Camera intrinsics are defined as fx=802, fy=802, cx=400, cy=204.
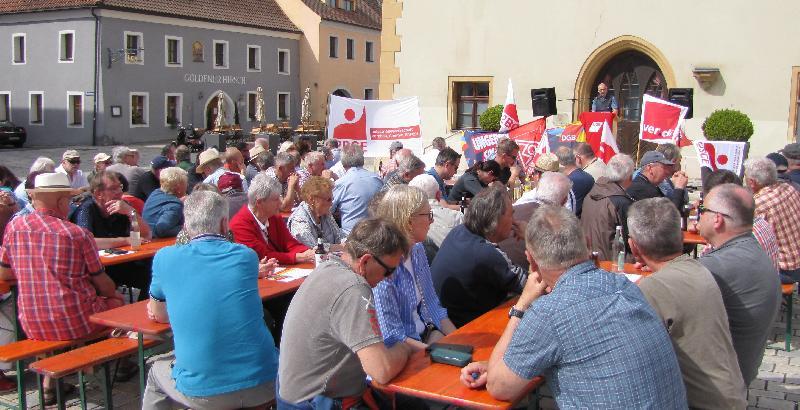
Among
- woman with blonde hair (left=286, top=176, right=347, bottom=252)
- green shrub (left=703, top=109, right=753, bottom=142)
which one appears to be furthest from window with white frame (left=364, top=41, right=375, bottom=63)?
woman with blonde hair (left=286, top=176, right=347, bottom=252)

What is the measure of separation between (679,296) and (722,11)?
1321 cm

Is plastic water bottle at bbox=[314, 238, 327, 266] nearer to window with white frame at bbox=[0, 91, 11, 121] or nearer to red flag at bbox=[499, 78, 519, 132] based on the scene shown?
red flag at bbox=[499, 78, 519, 132]

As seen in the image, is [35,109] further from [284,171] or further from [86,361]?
[86,361]

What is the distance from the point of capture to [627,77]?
1653 cm

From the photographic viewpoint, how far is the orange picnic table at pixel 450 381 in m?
3.02

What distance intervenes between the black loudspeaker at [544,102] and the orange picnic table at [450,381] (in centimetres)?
1180

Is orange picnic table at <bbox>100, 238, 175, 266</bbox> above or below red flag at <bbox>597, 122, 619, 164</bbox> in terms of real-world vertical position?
below

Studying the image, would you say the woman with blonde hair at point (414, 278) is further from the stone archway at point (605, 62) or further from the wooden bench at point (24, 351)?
the stone archway at point (605, 62)

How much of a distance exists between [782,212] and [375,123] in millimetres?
6488

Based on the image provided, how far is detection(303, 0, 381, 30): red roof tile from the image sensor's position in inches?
1727

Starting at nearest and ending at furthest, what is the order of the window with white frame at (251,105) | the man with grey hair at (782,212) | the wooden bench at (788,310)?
1. the wooden bench at (788,310)
2. the man with grey hair at (782,212)
3. the window with white frame at (251,105)

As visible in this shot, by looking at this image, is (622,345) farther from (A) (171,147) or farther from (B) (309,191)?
(A) (171,147)

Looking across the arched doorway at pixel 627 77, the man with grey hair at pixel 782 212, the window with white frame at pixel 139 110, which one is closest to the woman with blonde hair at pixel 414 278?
the man with grey hair at pixel 782 212

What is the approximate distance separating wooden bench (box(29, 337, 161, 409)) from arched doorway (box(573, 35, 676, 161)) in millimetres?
12509
